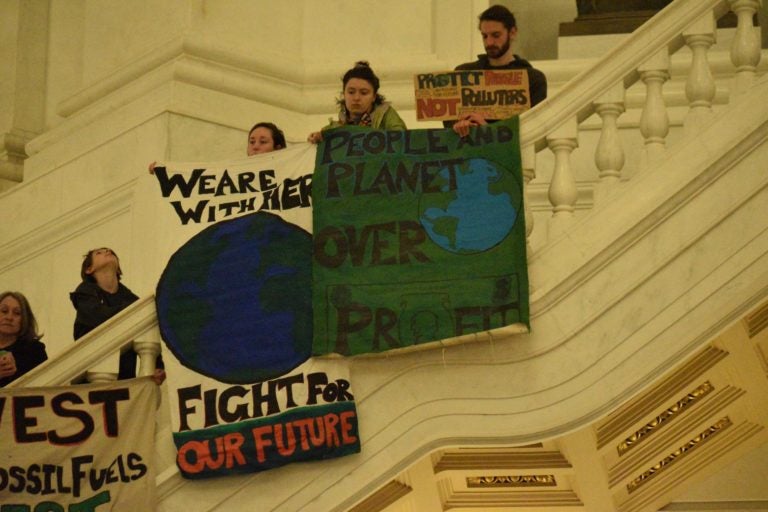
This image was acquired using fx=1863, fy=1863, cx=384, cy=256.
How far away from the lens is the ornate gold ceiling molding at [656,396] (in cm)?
951

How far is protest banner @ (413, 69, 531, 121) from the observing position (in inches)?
347

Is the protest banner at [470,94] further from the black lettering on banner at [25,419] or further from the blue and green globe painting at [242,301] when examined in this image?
the black lettering on banner at [25,419]

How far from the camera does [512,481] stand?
10656 mm

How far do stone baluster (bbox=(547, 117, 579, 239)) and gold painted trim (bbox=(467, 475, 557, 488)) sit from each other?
94.0 inches

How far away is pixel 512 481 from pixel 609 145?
275 cm

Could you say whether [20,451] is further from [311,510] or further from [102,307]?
[311,510]

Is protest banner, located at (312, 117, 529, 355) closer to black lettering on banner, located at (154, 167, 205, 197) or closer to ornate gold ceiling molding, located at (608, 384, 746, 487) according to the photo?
black lettering on banner, located at (154, 167, 205, 197)

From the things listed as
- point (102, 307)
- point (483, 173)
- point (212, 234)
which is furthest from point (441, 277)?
point (102, 307)

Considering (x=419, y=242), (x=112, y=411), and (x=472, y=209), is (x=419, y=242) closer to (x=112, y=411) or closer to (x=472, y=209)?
(x=472, y=209)

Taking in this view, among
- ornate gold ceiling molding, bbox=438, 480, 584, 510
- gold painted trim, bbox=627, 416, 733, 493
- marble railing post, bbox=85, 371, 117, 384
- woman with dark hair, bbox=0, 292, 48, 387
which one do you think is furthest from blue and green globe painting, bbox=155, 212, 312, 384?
gold painted trim, bbox=627, 416, 733, 493

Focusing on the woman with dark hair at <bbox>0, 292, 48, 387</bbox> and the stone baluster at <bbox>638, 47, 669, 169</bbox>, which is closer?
the stone baluster at <bbox>638, 47, 669, 169</bbox>

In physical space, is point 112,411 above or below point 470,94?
below

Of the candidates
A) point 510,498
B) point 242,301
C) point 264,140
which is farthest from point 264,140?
point 510,498

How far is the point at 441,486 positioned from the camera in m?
10.5
